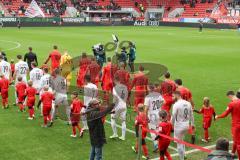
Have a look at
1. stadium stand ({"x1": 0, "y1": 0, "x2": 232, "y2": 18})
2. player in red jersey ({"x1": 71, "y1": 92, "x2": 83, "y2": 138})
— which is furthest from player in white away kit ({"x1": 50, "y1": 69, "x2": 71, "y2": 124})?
stadium stand ({"x1": 0, "y1": 0, "x2": 232, "y2": 18})

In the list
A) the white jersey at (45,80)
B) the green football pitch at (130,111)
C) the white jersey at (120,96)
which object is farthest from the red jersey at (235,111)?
the white jersey at (45,80)

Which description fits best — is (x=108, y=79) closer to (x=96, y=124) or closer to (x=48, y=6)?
(x=96, y=124)

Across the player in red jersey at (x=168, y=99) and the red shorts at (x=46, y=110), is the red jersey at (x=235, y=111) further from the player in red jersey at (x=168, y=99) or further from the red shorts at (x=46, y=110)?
the red shorts at (x=46, y=110)

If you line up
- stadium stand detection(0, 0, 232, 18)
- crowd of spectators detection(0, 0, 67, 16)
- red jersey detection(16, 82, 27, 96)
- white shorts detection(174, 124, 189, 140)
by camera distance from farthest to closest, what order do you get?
stadium stand detection(0, 0, 232, 18), crowd of spectators detection(0, 0, 67, 16), red jersey detection(16, 82, 27, 96), white shorts detection(174, 124, 189, 140)

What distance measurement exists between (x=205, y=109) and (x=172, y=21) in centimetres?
6170

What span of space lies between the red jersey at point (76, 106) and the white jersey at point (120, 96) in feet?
3.91

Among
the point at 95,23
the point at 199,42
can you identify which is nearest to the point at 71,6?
the point at 95,23

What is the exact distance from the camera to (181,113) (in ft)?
36.3

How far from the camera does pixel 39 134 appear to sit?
13.6m

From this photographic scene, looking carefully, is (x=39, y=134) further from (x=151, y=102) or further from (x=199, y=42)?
(x=199, y=42)

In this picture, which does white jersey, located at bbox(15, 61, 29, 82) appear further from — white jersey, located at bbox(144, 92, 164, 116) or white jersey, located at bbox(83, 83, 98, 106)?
white jersey, located at bbox(144, 92, 164, 116)

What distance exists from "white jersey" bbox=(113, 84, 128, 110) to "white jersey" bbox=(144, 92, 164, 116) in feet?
3.42

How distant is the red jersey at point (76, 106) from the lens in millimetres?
13172

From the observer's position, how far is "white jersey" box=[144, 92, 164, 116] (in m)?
12.6
